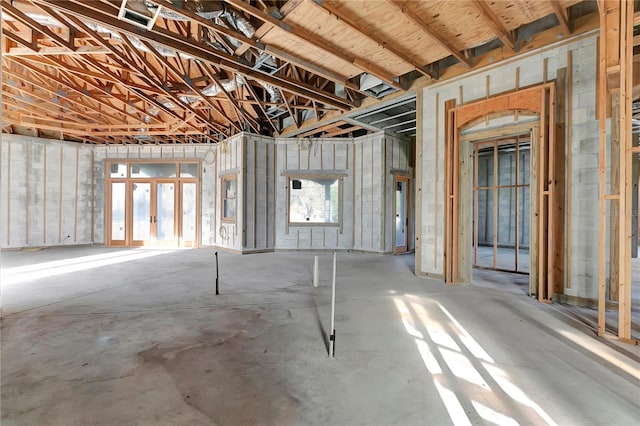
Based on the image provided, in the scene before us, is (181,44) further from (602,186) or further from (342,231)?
(342,231)

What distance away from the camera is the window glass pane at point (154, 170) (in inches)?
431

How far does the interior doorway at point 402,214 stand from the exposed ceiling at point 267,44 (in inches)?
85.4

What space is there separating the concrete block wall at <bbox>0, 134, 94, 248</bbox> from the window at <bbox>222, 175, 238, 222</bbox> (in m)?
5.22

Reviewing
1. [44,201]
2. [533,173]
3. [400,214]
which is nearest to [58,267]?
[44,201]

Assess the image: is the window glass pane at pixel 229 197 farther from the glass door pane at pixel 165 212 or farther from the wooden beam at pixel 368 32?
the wooden beam at pixel 368 32

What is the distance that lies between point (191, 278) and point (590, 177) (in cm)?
677

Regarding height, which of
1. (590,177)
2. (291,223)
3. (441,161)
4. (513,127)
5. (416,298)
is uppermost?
(513,127)

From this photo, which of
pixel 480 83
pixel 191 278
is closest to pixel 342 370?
pixel 191 278

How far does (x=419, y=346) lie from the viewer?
9.32 ft

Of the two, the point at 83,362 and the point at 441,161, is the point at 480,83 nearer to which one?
the point at 441,161

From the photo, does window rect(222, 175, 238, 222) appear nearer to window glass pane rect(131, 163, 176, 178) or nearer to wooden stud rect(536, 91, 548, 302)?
window glass pane rect(131, 163, 176, 178)

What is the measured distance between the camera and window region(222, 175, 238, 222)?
31.7ft

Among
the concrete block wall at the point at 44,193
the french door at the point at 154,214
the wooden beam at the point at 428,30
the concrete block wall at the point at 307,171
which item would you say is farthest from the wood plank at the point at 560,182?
the concrete block wall at the point at 44,193

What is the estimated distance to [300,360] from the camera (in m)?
2.55
